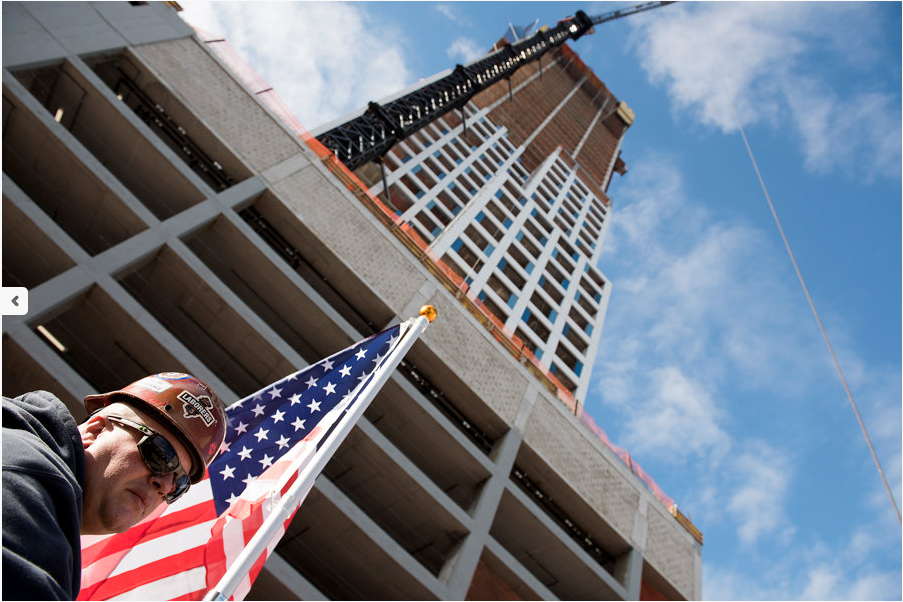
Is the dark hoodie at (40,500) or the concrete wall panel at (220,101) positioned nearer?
the dark hoodie at (40,500)

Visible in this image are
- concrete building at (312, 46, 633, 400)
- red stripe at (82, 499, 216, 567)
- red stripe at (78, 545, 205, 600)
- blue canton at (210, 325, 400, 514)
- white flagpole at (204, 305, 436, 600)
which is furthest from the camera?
concrete building at (312, 46, 633, 400)

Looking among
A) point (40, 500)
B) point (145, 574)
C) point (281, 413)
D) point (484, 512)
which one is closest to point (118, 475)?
point (40, 500)

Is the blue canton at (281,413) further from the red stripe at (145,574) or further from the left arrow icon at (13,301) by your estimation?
the left arrow icon at (13,301)

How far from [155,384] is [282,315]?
1674 cm

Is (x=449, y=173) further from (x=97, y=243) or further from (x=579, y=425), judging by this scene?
(x=97, y=243)

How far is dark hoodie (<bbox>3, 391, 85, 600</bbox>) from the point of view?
1.97 metres

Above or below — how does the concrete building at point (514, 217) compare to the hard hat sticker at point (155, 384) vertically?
above

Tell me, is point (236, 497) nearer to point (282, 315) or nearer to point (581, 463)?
point (282, 315)

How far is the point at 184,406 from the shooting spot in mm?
3604

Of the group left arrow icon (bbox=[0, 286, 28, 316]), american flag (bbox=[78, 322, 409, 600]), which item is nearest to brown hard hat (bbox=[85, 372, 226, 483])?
left arrow icon (bbox=[0, 286, 28, 316])

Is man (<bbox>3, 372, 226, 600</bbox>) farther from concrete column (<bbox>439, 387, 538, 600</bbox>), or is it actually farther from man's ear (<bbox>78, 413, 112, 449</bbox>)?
concrete column (<bbox>439, 387, 538, 600</bbox>)

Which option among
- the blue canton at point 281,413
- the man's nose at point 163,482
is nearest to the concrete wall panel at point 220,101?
the blue canton at point 281,413

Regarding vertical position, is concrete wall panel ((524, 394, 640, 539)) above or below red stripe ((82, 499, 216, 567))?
above

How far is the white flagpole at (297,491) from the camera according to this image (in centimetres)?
498
